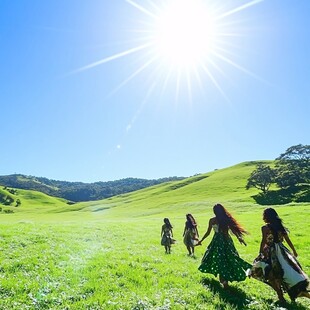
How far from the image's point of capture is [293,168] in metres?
117

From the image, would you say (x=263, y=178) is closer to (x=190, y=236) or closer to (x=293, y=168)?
(x=293, y=168)

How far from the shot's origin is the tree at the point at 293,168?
110 metres

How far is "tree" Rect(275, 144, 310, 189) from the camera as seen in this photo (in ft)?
362

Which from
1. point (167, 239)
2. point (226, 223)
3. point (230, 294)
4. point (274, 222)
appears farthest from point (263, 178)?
point (230, 294)

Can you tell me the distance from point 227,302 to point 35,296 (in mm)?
5947

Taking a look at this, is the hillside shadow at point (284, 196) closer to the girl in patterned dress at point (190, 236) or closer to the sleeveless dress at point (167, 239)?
the sleeveless dress at point (167, 239)

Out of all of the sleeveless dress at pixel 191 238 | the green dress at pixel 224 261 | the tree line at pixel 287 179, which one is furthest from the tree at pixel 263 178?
the green dress at pixel 224 261

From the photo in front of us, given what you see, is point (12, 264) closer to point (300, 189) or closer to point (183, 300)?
point (183, 300)

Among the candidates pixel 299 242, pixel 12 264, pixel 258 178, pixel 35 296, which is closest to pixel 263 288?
pixel 35 296

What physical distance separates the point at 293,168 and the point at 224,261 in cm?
11487

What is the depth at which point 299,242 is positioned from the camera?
82.5 feet

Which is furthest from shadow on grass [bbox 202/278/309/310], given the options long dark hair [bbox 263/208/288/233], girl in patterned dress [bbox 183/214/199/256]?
girl in patterned dress [bbox 183/214/199/256]

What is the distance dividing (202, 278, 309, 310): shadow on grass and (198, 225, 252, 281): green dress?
0.48 metres

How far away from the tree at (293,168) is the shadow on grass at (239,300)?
105980mm
